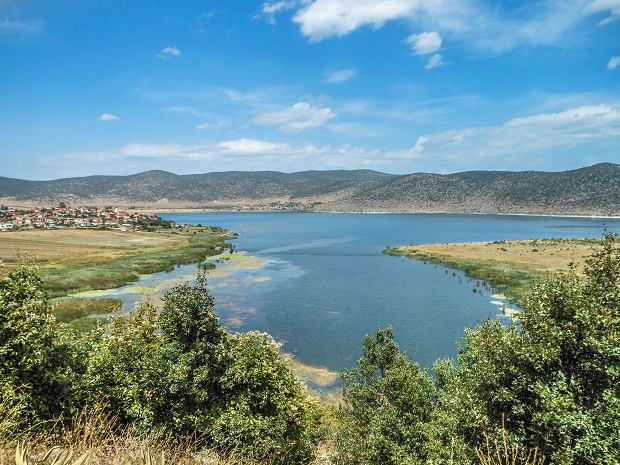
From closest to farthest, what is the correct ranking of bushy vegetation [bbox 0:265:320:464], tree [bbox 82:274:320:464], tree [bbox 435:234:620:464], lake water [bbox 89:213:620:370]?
tree [bbox 435:234:620:464]
bushy vegetation [bbox 0:265:320:464]
tree [bbox 82:274:320:464]
lake water [bbox 89:213:620:370]

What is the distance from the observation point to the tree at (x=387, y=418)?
1803 centimetres

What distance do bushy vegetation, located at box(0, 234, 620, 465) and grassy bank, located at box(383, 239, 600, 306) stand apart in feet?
149

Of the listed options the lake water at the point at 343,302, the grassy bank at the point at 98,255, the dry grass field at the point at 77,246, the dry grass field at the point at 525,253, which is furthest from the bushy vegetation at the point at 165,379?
the dry grass field at the point at 77,246

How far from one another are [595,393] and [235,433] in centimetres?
1368

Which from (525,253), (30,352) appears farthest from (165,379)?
(525,253)

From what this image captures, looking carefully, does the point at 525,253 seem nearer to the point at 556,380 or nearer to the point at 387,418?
the point at 387,418

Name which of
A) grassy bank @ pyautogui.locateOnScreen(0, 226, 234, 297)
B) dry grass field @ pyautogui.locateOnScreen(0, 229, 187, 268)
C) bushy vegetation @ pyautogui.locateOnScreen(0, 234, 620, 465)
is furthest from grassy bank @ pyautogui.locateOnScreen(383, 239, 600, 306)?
dry grass field @ pyautogui.locateOnScreen(0, 229, 187, 268)

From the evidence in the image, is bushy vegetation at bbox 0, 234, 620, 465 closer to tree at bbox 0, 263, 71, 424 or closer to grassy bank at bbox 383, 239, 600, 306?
tree at bbox 0, 263, 71, 424

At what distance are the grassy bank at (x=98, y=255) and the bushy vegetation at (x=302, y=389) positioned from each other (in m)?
42.2

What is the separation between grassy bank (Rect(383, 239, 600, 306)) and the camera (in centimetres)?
7081

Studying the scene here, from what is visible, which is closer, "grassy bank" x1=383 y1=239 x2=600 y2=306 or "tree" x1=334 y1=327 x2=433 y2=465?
"tree" x1=334 y1=327 x2=433 y2=465

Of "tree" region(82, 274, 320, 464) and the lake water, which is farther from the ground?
"tree" region(82, 274, 320, 464)

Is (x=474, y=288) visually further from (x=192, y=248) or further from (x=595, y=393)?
(x=192, y=248)

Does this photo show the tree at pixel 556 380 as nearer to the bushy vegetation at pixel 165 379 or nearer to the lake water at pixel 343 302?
the bushy vegetation at pixel 165 379
